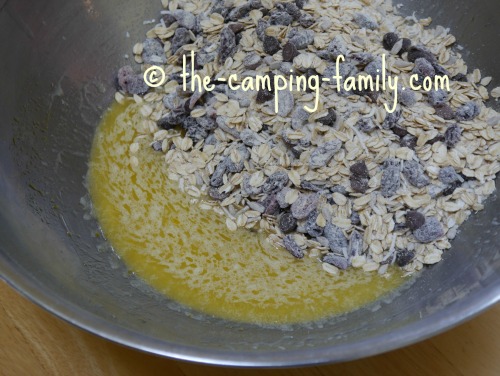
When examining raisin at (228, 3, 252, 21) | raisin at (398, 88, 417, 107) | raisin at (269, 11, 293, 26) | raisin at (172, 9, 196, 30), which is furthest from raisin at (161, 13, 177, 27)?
raisin at (398, 88, 417, 107)

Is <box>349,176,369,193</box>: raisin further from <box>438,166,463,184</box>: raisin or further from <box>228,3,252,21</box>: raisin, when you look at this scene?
<box>228,3,252,21</box>: raisin

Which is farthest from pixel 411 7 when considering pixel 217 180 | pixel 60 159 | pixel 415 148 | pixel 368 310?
pixel 60 159

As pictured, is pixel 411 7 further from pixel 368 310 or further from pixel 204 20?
pixel 368 310

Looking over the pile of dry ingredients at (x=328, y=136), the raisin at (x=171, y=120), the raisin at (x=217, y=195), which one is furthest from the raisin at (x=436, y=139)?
the raisin at (x=171, y=120)

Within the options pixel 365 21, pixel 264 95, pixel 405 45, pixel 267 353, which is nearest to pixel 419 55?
pixel 405 45

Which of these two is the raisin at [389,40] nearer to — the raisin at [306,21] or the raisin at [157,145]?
the raisin at [306,21]

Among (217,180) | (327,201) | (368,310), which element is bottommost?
(368,310)
